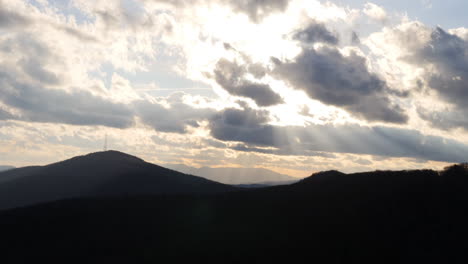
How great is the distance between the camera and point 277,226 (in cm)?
8931

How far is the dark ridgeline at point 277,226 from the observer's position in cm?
7188

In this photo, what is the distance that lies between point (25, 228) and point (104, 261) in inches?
2175

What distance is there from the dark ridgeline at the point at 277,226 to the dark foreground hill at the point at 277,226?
0.22 metres

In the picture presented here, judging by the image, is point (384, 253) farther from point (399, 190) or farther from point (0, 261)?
point (0, 261)

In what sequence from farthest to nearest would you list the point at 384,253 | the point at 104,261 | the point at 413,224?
1. the point at 104,261
2. the point at 413,224
3. the point at 384,253

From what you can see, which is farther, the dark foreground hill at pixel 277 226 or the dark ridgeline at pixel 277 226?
the dark ridgeline at pixel 277 226

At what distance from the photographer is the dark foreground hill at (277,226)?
71750 mm

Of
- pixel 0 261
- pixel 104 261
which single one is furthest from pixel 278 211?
pixel 0 261

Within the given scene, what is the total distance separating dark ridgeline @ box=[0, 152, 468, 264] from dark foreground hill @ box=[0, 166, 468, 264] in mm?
222

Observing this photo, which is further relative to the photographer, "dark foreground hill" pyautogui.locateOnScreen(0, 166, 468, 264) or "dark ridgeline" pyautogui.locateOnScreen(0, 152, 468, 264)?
"dark ridgeline" pyautogui.locateOnScreen(0, 152, 468, 264)

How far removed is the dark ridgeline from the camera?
7188 centimetres

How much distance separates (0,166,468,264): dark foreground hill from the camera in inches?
2825

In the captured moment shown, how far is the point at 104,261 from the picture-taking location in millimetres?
88062

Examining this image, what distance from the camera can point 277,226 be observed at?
89.3 m
